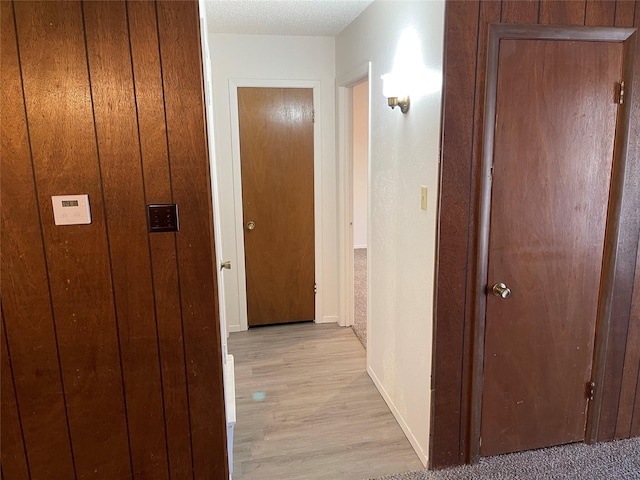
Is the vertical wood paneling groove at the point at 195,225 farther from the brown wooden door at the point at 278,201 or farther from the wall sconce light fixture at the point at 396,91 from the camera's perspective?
the brown wooden door at the point at 278,201

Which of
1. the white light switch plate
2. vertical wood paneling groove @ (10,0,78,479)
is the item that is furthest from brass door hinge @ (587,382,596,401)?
vertical wood paneling groove @ (10,0,78,479)

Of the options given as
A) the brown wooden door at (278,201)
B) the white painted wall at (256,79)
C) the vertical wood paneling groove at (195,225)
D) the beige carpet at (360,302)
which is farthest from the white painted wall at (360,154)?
the vertical wood paneling groove at (195,225)

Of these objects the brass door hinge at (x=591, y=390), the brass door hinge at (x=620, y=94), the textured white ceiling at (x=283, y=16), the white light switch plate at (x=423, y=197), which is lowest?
the brass door hinge at (x=591, y=390)

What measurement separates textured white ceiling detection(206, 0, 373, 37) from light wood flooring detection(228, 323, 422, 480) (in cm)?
232

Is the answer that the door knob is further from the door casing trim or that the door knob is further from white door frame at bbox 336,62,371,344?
white door frame at bbox 336,62,371,344

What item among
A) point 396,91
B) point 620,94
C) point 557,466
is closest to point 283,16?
point 396,91

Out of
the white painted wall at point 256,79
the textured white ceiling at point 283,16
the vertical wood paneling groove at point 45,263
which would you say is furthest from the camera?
the white painted wall at point 256,79

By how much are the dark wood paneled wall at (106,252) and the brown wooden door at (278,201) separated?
1933mm

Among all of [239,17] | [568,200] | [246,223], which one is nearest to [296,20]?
[239,17]

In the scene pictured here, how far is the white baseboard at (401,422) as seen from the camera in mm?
2203

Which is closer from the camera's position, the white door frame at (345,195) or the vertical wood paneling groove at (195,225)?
the vertical wood paneling groove at (195,225)

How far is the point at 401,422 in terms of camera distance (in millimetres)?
2480

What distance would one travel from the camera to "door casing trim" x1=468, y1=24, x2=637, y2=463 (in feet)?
6.04

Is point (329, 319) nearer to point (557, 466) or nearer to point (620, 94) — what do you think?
point (557, 466)
